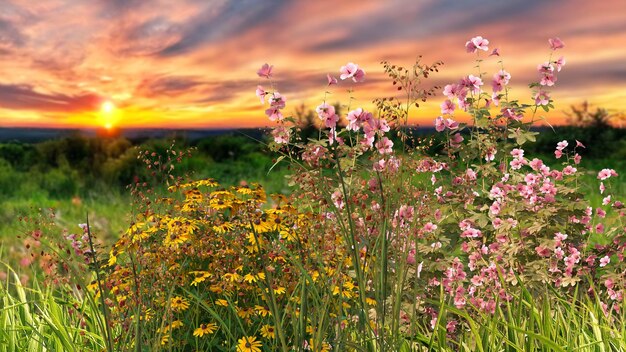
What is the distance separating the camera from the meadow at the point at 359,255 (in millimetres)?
3178

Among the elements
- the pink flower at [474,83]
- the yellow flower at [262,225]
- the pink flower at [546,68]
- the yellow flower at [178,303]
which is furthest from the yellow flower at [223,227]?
the pink flower at [546,68]

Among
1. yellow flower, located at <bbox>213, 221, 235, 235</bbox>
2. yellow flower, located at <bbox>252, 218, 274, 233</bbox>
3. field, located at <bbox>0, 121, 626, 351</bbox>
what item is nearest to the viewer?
yellow flower, located at <bbox>213, 221, 235, 235</bbox>

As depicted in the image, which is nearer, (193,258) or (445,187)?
(193,258)

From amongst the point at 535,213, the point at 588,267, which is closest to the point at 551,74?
the point at 535,213

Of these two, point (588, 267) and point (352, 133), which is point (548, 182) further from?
point (352, 133)

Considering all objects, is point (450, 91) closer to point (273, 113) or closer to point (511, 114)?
point (511, 114)

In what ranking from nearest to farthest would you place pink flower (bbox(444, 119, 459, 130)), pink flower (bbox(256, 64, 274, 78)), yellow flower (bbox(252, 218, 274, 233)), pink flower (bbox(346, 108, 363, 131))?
yellow flower (bbox(252, 218, 274, 233)) < pink flower (bbox(346, 108, 363, 131)) < pink flower (bbox(256, 64, 274, 78)) < pink flower (bbox(444, 119, 459, 130))

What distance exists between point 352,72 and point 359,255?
4.61ft

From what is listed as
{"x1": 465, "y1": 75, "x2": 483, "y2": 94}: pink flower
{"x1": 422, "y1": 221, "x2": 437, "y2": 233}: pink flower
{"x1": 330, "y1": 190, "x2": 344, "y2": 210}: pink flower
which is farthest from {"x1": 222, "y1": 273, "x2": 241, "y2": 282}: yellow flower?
{"x1": 465, "y1": 75, "x2": 483, "y2": 94}: pink flower

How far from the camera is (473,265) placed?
455 centimetres

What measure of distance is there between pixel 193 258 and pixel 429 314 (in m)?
1.69

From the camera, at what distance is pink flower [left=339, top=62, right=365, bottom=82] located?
13.2 ft

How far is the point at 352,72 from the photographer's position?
158 inches

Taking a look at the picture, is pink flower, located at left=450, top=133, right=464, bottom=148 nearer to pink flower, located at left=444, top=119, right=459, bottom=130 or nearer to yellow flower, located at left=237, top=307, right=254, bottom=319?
pink flower, located at left=444, top=119, right=459, bottom=130
